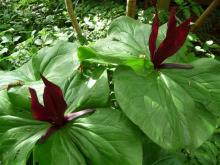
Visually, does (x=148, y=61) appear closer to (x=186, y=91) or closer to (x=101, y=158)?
(x=186, y=91)

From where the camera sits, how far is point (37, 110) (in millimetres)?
956

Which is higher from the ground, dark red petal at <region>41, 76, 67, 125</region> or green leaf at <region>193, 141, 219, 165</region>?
dark red petal at <region>41, 76, 67, 125</region>

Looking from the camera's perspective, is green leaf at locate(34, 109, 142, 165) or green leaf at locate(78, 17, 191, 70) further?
green leaf at locate(78, 17, 191, 70)

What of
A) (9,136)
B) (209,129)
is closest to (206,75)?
(209,129)

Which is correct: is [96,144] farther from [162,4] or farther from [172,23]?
[162,4]

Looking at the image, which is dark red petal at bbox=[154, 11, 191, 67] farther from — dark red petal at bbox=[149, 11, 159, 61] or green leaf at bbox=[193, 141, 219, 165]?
green leaf at bbox=[193, 141, 219, 165]

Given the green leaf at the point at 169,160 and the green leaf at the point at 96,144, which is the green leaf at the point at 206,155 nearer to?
the green leaf at the point at 169,160

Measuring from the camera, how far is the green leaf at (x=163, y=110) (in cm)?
91

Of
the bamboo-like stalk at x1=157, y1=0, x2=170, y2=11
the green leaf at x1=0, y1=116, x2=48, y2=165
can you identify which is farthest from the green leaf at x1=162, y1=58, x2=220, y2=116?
the bamboo-like stalk at x1=157, y1=0, x2=170, y2=11

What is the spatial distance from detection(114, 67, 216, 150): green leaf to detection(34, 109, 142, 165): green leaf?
58 millimetres

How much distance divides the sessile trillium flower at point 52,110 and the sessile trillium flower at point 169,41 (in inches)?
10.2

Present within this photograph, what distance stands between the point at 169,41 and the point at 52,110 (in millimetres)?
377

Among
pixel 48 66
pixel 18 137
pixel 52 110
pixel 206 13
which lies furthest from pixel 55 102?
pixel 206 13

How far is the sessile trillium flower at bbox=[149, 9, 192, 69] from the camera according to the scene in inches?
40.3
